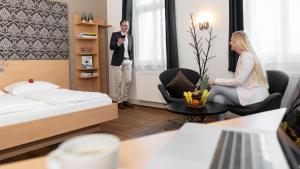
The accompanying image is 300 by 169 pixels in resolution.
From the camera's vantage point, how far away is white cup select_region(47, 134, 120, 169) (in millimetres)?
389

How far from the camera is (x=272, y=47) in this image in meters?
3.14

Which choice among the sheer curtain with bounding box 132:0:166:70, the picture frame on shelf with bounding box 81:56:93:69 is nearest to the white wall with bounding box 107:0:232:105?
the sheer curtain with bounding box 132:0:166:70

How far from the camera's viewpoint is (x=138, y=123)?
12.0 feet

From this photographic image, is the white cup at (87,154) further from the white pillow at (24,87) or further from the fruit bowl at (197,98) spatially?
the white pillow at (24,87)

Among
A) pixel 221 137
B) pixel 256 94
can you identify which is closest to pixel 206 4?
pixel 256 94

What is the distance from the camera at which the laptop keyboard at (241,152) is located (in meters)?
0.51

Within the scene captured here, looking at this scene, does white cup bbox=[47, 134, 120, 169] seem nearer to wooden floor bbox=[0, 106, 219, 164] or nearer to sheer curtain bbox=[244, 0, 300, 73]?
wooden floor bbox=[0, 106, 219, 164]

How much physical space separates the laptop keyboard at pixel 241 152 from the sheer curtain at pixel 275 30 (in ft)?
9.04

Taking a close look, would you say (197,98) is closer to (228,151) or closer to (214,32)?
(214,32)

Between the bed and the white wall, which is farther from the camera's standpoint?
the white wall

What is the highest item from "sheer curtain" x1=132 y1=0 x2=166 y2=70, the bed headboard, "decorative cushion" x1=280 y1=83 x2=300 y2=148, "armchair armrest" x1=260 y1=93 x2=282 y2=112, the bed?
"sheer curtain" x1=132 y1=0 x2=166 y2=70

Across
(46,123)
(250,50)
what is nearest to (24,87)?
(46,123)

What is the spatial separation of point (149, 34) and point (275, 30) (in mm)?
2230

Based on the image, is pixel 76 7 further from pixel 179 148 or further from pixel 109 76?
pixel 179 148
